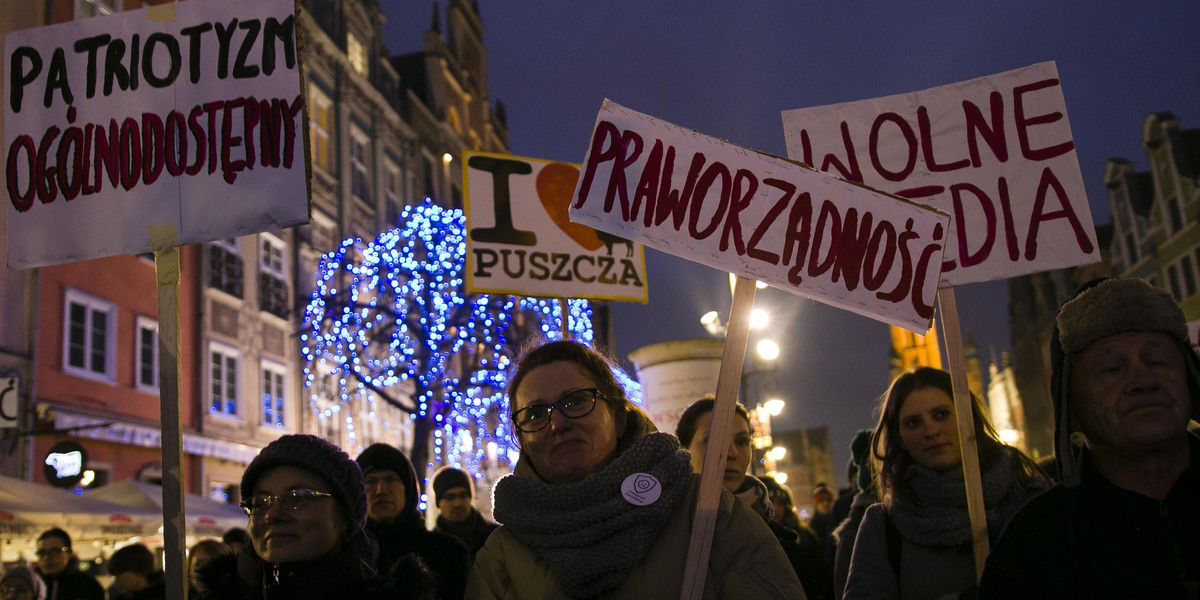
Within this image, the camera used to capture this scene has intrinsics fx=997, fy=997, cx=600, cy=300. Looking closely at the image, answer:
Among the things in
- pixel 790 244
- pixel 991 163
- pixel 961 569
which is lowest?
pixel 961 569

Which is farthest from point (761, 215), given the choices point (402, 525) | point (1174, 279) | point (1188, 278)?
point (1174, 279)

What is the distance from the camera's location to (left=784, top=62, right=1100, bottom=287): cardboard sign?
12.4 feet

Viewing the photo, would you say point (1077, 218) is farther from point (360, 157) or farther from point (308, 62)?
point (360, 157)

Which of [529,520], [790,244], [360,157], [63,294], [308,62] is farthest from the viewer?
[360,157]

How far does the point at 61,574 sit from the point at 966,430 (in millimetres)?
6469

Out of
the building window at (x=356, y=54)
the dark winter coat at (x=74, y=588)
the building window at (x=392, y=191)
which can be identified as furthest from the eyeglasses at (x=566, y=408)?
the building window at (x=392, y=191)

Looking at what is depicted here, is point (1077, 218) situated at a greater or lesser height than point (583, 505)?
greater

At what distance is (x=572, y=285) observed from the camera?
6859 millimetres

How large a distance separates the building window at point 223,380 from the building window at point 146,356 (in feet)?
5.90

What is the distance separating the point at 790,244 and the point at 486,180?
4.43 m

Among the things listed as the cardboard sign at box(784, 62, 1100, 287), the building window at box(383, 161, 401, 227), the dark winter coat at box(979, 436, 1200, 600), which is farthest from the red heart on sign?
the building window at box(383, 161, 401, 227)

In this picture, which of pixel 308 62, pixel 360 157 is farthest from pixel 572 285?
pixel 360 157

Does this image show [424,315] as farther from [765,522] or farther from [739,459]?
[765,522]

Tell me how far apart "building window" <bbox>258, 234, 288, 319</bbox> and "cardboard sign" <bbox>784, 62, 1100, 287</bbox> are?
2036cm
